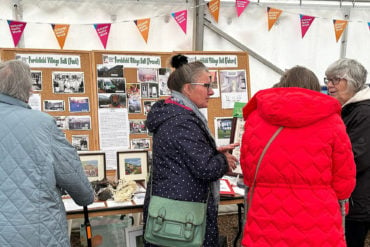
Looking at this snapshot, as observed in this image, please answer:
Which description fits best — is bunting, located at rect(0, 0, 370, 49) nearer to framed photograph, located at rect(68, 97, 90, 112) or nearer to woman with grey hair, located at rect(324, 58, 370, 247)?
framed photograph, located at rect(68, 97, 90, 112)

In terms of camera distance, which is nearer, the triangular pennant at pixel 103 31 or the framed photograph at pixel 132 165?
the framed photograph at pixel 132 165

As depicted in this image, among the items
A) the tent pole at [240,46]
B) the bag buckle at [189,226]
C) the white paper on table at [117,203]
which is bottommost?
the white paper on table at [117,203]

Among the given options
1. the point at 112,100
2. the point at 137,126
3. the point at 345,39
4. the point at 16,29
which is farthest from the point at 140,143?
the point at 345,39

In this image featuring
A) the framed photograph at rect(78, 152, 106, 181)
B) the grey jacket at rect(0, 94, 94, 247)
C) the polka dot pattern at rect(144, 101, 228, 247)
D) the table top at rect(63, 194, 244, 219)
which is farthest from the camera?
the framed photograph at rect(78, 152, 106, 181)

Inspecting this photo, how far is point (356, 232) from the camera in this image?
6.84 feet

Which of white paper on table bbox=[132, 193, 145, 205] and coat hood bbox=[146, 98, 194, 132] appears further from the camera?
white paper on table bbox=[132, 193, 145, 205]

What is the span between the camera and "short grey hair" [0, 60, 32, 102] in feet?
5.14

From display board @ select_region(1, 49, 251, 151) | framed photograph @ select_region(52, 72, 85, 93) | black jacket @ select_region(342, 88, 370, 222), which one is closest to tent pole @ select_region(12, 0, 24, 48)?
display board @ select_region(1, 49, 251, 151)

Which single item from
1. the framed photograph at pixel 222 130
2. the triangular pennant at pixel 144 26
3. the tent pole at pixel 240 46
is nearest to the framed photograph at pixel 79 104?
the triangular pennant at pixel 144 26

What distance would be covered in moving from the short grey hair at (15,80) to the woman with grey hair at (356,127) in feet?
5.27

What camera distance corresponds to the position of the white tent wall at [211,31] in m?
3.66

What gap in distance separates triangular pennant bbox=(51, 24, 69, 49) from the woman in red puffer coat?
2.52 metres

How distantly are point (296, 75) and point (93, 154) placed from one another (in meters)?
1.64

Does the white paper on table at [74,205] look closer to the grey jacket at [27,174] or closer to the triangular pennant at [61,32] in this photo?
the grey jacket at [27,174]
